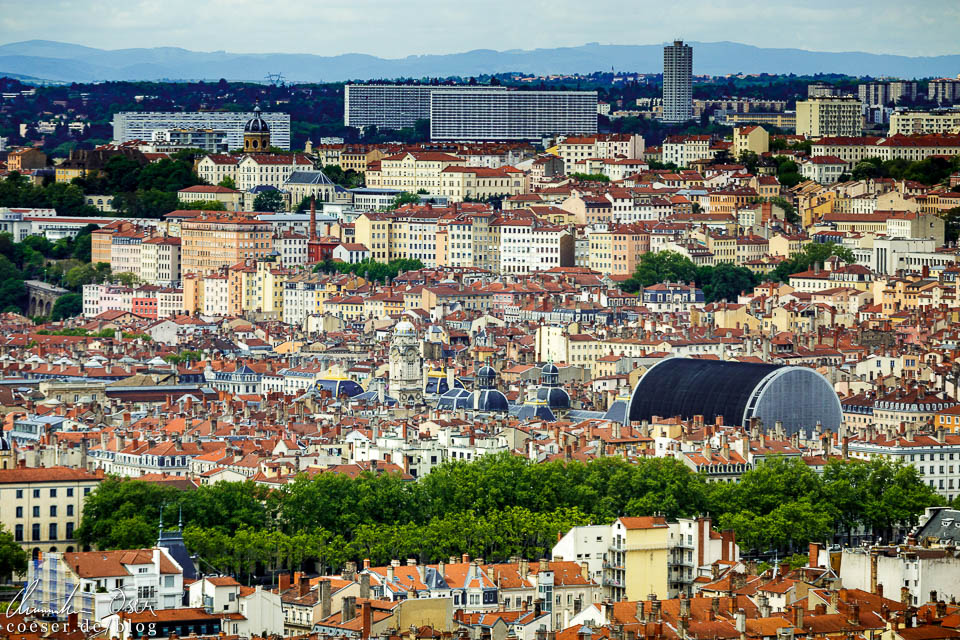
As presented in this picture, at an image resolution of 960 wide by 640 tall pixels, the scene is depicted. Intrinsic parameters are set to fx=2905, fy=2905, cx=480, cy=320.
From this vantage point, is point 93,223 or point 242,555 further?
point 93,223

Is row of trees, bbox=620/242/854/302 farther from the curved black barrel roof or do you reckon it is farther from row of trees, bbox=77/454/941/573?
row of trees, bbox=77/454/941/573

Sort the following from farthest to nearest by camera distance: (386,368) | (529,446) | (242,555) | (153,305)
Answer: (153,305)
(386,368)
(529,446)
(242,555)

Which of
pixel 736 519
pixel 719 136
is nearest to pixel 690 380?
pixel 736 519

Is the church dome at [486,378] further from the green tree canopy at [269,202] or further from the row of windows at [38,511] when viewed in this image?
the green tree canopy at [269,202]

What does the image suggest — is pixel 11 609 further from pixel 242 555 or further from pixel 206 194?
pixel 206 194

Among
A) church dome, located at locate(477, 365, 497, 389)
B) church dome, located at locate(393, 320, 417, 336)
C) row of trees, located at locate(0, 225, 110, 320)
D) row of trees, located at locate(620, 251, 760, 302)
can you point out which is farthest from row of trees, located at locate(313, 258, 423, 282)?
church dome, located at locate(477, 365, 497, 389)

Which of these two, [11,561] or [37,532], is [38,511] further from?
[11,561]
